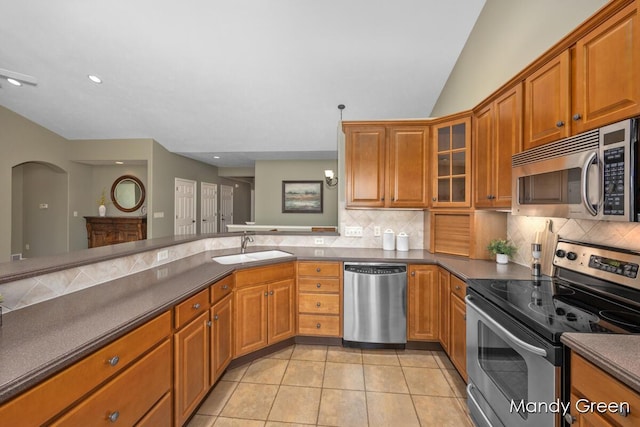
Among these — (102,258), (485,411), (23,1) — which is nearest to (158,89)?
(23,1)

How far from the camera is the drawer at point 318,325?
269cm

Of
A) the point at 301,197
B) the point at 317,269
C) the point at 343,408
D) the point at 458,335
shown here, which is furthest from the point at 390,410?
the point at 301,197

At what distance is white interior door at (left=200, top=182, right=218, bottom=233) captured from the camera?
8.07 metres

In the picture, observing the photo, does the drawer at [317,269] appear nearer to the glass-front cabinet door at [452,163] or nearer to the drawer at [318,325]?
the drawer at [318,325]

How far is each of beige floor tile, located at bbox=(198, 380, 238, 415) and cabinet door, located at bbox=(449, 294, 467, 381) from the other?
1.73 metres

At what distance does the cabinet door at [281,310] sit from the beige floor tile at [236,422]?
741mm

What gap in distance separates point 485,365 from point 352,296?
47.6 inches

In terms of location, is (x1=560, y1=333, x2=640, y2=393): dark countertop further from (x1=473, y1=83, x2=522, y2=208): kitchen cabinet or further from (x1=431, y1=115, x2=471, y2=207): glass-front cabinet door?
(x1=431, y1=115, x2=471, y2=207): glass-front cabinet door

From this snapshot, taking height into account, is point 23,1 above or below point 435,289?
above

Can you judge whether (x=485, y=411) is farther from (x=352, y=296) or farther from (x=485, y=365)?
(x=352, y=296)

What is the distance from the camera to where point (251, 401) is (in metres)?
1.96

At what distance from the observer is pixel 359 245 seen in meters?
3.28

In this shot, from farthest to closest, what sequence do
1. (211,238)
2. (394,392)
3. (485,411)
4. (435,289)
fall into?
1. (211,238)
2. (435,289)
3. (394,392)
4. (485,411)

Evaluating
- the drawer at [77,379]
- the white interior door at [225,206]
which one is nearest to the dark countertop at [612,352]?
the drawer at [77,379]
